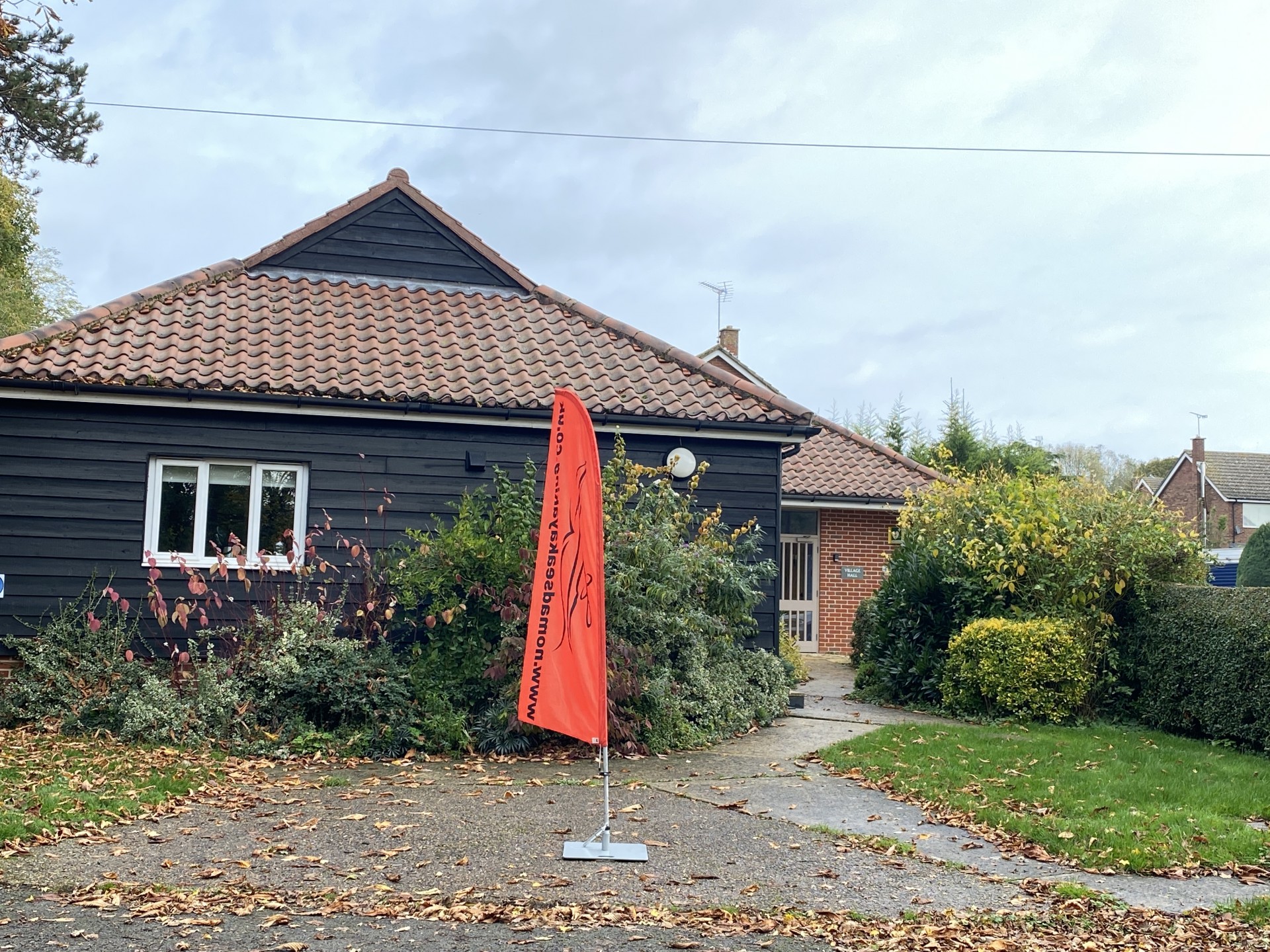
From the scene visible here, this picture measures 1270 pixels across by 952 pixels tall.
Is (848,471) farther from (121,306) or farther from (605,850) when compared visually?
(605,850)

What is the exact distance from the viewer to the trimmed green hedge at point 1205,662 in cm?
995

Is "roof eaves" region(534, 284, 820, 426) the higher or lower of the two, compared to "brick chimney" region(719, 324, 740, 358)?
lower

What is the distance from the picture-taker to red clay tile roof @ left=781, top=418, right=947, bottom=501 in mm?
19422

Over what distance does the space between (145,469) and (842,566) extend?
1244cm

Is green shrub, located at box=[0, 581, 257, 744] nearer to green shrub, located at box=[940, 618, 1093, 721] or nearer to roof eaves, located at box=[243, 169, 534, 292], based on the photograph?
roof eaves, located at box=[243, 169, 534, 292]

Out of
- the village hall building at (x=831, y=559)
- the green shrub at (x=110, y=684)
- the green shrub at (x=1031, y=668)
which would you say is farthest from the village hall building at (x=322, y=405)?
the village hall building at (x=831, y=559)

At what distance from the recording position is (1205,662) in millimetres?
10602

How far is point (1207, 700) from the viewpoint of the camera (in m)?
10.5

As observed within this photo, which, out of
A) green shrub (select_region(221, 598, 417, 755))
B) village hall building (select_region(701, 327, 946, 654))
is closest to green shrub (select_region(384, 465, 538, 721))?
green shrub (select_region(221, 598, 417, 755))

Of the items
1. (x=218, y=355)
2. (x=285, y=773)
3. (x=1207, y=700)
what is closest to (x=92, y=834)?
(x=285, y=773)

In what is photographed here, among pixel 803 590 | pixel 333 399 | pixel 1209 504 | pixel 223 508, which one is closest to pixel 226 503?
pixel 223 508

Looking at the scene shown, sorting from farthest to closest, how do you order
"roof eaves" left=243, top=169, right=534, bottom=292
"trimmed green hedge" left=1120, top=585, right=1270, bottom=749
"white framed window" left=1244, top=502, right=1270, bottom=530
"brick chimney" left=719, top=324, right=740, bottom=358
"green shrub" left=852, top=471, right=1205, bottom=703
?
"white framed window" left=1244, top=502, right=1270, bottom=530 → "brick chimney" left=719, top=324, right=740, bottom=358 → "roof eaves" left=243, top=169, right=534, bottom=292 → "green shrub" left=852, top=471, right=1205, bottom=703 → "trimmed green hedge" left=1120, top=585, right=1270, bottom=749

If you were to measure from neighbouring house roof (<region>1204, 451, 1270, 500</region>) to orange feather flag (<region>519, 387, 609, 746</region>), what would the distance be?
1987 inches

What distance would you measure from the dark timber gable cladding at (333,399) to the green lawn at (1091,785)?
3183 millimetres
